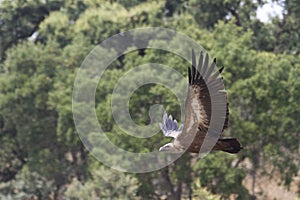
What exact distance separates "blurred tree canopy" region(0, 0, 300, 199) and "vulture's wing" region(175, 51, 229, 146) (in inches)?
377

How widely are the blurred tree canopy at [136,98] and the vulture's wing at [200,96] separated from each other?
9.57 m

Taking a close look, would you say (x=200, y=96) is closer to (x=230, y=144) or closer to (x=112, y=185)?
(x=230, y=144)

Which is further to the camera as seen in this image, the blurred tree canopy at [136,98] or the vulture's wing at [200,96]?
the blurred tree canopy at [136,98]

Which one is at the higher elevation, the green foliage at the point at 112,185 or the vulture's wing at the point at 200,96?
the vulture's wing at the point at 200,96

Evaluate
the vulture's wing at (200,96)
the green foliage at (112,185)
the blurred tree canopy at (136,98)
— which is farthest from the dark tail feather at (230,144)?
the green foliage at (112,185)

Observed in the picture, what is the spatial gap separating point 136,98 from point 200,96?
13.6m

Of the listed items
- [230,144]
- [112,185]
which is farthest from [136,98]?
[230,144]

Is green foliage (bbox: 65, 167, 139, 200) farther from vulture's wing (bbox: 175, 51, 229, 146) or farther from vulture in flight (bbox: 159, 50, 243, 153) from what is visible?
vulture's wing (bbox: 175, 51, 229, 146)

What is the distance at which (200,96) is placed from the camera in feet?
28.0

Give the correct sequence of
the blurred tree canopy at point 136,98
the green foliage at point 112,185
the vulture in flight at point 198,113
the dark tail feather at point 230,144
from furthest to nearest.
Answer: the blurred tree canopy at point 136,98 < the green foliage at point 112,185 < the dark tail feather at point 230,144 < the vulture in flight at point 198,113

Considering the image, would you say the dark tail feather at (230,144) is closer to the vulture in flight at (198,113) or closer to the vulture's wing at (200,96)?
the vulture in flight at (198,113)

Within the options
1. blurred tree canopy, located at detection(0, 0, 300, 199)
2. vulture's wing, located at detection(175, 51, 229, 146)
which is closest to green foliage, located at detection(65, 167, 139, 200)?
blurred tree canopy, located at detection(0, 0, 300, 199)

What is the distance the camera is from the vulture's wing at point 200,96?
8.45 metres

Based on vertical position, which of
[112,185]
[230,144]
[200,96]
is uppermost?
[200,96]
